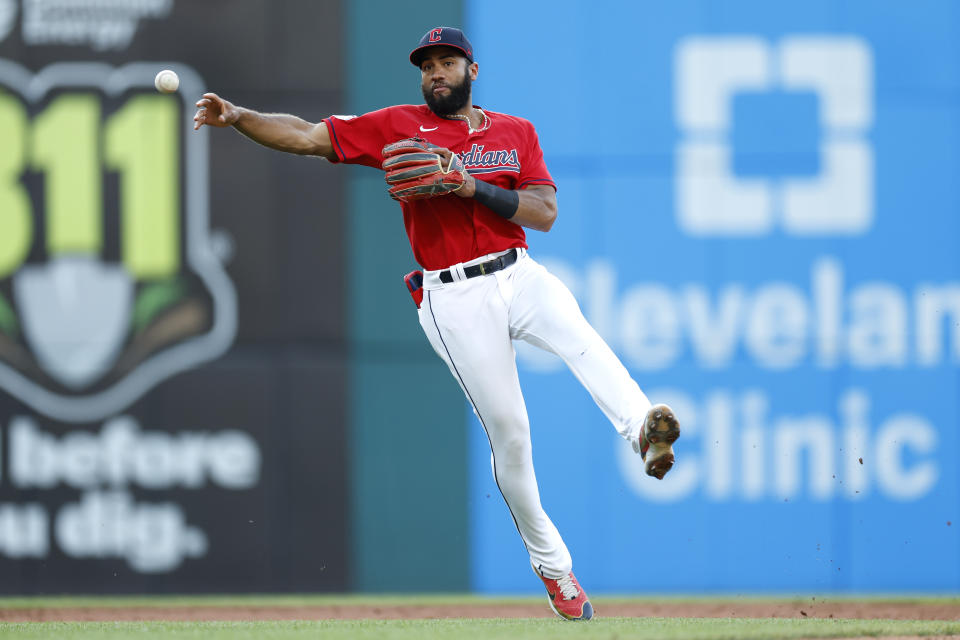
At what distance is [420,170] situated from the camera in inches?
163

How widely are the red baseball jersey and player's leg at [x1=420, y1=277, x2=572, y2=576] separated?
136 mm

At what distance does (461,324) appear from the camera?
4332mm

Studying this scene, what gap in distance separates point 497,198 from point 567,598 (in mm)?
1477

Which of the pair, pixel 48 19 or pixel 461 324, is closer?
pixel 461 324

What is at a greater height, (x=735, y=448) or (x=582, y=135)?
(x=582, y=135)

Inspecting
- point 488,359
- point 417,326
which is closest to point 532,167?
point 488,359

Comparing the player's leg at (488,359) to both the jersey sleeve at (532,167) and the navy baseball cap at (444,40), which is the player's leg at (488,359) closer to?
the jersey sleeve at (532,167)

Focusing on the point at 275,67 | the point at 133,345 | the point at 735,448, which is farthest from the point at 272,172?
the point at 735,448

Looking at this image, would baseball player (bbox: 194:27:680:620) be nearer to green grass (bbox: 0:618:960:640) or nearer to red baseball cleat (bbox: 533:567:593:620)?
red baseball cleat (bbox: 533:567:593:620)

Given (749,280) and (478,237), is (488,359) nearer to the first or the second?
(478,237)

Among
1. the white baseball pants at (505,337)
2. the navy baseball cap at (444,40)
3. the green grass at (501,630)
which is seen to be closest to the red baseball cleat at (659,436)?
the white baseball pants at (505,337)

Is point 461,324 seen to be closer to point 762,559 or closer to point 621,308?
point 621,308

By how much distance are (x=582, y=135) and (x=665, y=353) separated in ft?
4.48

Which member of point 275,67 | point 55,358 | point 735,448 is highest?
point 275,67
